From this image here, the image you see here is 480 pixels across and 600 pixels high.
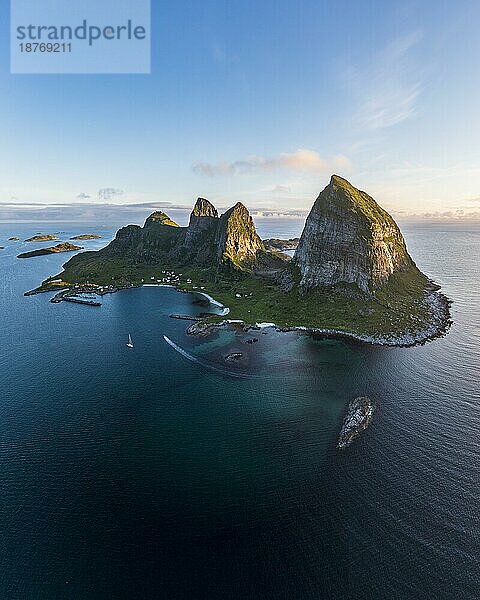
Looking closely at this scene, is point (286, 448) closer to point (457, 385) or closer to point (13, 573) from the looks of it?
point (13, 573)

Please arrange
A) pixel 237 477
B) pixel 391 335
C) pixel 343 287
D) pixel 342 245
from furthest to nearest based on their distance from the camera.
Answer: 1. pixel 342 245
2. pixel 343 287
3. pixel 391 335
4. pixel 237 477

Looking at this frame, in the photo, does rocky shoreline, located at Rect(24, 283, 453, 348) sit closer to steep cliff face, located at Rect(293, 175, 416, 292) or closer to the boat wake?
the boat wake

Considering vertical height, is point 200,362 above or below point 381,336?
below

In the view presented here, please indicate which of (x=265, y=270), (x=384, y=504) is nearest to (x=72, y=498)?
(x=384, y=504)

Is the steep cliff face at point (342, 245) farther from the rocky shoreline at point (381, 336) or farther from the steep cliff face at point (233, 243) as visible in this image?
the steep cliff face at point (233, 243)

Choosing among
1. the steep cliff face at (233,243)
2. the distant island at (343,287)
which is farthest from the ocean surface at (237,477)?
the steep cliff face at (233,243)

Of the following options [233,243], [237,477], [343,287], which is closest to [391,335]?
[343,287]

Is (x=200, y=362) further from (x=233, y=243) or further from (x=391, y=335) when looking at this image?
(x=233, y=243)
